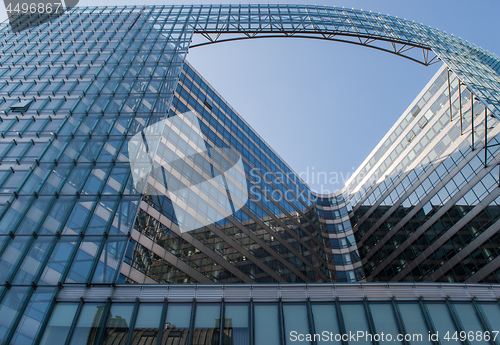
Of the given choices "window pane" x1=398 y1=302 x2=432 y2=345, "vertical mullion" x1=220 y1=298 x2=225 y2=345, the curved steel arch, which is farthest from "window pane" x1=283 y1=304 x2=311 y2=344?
the curved steel arch

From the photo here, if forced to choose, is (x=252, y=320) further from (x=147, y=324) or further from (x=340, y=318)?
(x=147, y=324)

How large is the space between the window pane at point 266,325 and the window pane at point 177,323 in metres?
3.12

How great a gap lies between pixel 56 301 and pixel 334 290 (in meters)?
12.8

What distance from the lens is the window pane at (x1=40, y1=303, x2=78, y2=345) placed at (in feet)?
47.2

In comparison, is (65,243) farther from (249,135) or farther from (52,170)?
(249,135)

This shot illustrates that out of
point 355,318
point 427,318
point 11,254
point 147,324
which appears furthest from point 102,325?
point 427,318

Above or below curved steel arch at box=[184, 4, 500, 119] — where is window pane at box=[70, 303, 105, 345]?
below

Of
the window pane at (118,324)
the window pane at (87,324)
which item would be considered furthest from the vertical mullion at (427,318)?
the window pane at (87,324)

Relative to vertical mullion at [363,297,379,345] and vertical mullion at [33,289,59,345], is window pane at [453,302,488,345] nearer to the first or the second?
vertical mullion at [363,297,379,345]

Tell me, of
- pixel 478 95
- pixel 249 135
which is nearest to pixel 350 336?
pixel 478 95

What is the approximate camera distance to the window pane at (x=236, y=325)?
1512cm

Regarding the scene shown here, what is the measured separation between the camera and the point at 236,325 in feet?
51.3

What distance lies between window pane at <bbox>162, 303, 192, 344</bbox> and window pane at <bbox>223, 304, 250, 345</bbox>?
173 centimetres

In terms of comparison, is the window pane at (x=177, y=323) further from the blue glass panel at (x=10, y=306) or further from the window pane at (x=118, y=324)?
the blue glass panel at (x=10, y=306)
